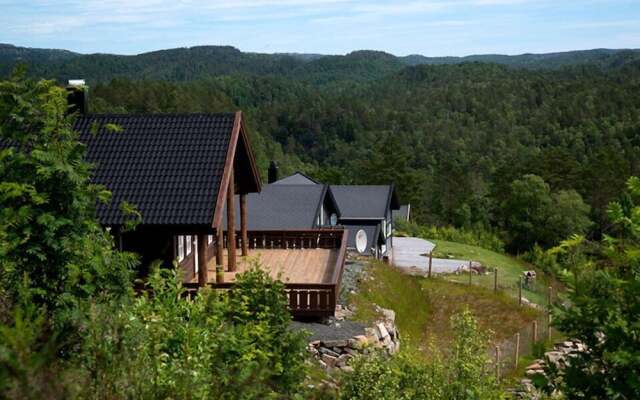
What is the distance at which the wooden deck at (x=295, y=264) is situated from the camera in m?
18.7

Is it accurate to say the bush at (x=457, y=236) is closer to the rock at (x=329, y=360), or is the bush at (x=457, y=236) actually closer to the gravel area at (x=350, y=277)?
the gravel area at (x=350, y=277)

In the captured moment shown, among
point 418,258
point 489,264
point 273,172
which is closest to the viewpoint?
point 273,172

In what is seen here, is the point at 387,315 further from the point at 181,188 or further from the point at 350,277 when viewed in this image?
the point at 181,188

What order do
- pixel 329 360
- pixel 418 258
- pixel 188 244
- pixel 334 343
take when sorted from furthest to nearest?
pixel 418 258 < pixel 188 244 < pixel 334 343 < pixel 329 360

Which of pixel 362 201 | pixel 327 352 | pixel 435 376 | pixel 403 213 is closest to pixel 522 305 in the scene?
pixel 327 352

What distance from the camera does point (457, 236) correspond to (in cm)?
6094

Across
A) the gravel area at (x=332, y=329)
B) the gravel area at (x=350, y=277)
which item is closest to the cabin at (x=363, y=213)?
the gravel area at (x=350, y=277)

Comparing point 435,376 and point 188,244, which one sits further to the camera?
point 188,244

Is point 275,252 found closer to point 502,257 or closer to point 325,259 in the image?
point 325,259

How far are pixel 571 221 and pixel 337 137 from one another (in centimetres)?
8343

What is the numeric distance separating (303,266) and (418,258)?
28851 mm

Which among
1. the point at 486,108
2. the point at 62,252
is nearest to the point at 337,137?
the point at 486,108

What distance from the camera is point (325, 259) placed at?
20.8m

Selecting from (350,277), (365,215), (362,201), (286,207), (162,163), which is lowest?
(365,215)
